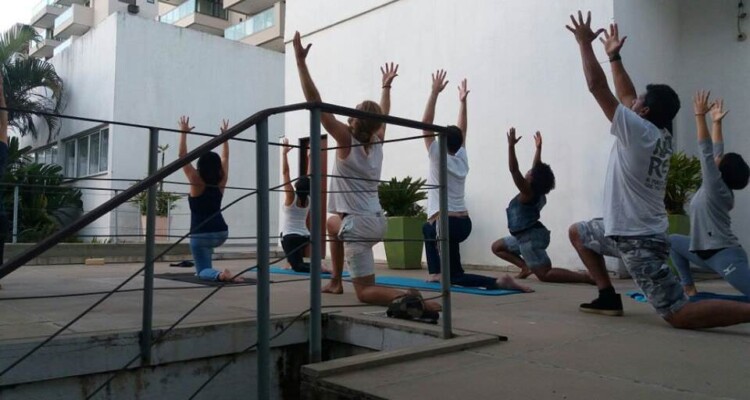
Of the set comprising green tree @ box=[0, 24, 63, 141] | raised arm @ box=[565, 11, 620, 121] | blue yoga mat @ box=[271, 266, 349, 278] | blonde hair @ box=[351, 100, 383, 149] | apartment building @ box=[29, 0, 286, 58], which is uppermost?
apartment building @ box=[29, 0, 286, 58]

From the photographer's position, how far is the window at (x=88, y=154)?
15809 millimetres

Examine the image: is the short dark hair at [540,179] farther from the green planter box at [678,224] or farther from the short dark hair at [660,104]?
the short dark hair at [660,104]

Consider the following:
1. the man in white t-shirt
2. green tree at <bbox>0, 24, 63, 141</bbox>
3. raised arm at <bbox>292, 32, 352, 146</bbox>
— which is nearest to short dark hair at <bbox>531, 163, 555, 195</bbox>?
the man in white t-shirt

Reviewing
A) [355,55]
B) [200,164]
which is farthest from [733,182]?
[355,55]

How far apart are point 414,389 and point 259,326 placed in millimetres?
690

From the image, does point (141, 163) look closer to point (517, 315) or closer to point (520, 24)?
point (520, 24)

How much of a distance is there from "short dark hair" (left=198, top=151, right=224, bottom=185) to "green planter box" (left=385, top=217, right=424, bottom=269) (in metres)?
3.05

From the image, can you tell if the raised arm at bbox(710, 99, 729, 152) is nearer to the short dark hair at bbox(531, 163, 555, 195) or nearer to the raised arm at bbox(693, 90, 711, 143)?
the raised arm at bbox(693, 90, 711, 143)

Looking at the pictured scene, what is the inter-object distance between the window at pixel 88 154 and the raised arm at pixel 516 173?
12.7 m

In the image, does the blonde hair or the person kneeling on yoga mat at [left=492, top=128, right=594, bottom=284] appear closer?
the blonde hair

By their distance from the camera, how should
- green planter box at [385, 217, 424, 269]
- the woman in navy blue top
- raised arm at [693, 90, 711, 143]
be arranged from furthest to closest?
green planter box at [385, 217, 424, 269] < the woman in navy blue top < raised arm at [693, 90, 711, 143]

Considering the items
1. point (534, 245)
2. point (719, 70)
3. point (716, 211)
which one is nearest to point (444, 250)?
point (716, 211)

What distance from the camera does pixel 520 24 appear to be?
312 inches

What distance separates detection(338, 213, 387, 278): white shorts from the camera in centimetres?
409
